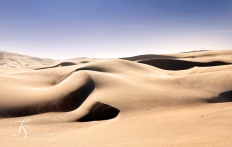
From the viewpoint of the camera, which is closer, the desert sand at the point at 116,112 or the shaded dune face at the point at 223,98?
the desert sand at the point at 116,112

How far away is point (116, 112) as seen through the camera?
10.3 m

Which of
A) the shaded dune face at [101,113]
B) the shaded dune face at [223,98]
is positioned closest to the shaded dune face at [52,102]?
the shaded dune face at [101,113]

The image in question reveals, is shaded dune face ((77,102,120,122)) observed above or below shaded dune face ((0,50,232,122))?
below

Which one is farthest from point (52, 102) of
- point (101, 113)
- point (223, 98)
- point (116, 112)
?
point (223, 98)

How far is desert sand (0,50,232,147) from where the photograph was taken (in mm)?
5883

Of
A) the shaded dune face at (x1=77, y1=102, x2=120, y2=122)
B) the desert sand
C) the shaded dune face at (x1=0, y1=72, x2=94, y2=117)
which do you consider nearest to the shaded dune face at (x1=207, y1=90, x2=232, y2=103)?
the desert sand

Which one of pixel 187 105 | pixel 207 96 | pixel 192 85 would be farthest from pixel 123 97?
pixel 192 85

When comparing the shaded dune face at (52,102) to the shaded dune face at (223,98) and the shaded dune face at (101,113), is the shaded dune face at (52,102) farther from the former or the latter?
the shaded dune face at (223,98)

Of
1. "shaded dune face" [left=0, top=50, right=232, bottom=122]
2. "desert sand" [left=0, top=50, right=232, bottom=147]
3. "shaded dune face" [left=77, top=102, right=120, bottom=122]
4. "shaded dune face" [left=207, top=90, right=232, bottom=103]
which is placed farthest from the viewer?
"shaded dune face" [left=207, top=90, right=232, bottom=103]

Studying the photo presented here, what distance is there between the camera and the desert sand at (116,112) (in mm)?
5883

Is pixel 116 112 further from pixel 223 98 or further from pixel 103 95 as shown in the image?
pixel 223 98

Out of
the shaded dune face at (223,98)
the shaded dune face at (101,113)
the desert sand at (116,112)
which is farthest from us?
the shaded dune face at (223,98)

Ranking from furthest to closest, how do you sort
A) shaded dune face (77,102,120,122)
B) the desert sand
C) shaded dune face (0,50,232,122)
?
shaded dune face (0,50,232,122)
shaded dune face (77,102,120,122)
the desert sand

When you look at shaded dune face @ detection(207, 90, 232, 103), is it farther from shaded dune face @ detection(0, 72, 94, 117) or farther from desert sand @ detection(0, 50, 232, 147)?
shaded dune face @ detection(0, 72, 94, 117)
